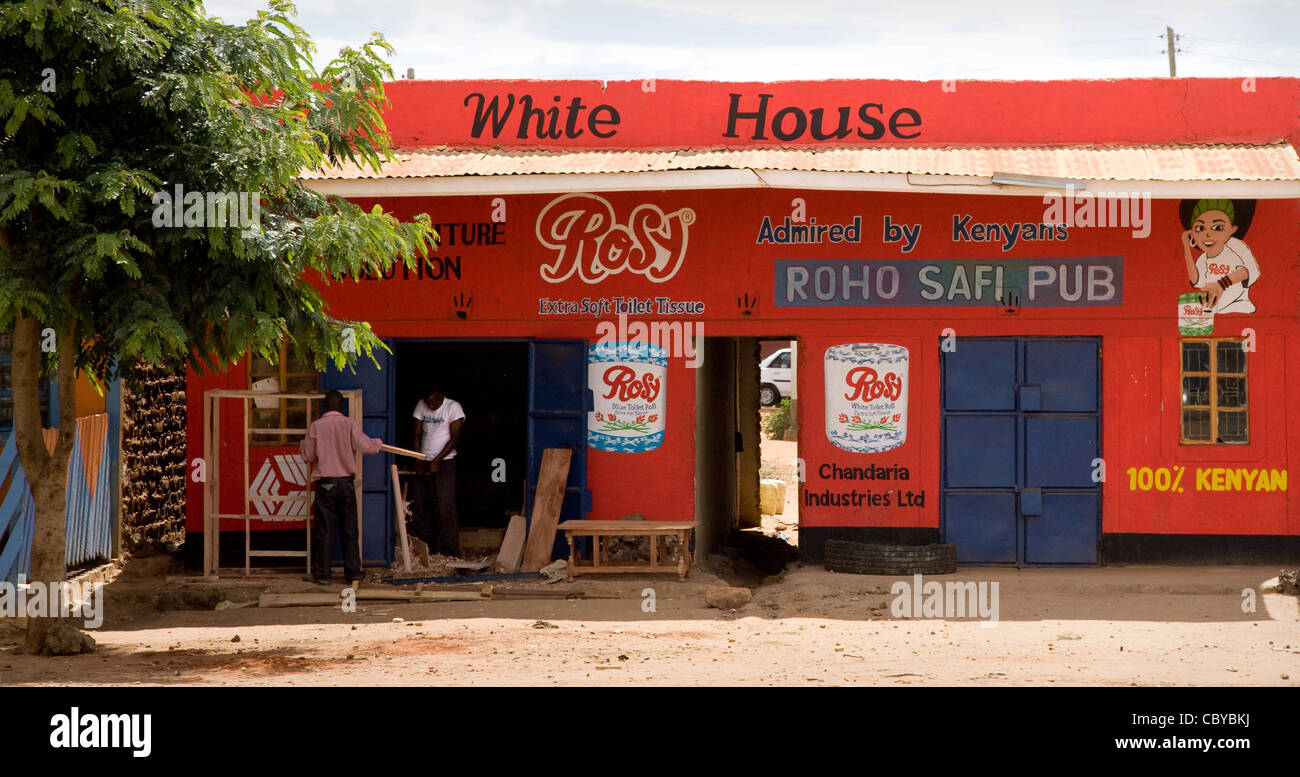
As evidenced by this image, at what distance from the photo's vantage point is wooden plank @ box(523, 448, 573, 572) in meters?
12.1

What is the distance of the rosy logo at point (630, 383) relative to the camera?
12.4m

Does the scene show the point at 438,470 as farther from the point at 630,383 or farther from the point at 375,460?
the point at 630,383

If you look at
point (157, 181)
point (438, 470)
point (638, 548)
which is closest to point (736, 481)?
point (638, 548)

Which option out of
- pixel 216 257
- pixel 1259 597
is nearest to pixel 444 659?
pixel 216 257

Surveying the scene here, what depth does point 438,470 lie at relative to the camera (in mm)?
12586

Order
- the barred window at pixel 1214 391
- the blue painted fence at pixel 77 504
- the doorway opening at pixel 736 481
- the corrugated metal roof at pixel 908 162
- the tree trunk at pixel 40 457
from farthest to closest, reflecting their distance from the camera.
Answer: the doorway opening at pixel 736 481, the barred window at pixel 1214 391, the corrugated metal roof at pixel 908 162, the blue painted fence at pixel 77 504, the tree trunk at pixel 40 457

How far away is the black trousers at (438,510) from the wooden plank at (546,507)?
0.97m

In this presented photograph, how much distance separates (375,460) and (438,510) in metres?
0.80

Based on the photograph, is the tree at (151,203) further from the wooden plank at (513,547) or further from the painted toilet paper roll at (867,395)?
the painted toilet paper roll at (867,395)

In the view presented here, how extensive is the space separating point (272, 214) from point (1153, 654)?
6.66 metres

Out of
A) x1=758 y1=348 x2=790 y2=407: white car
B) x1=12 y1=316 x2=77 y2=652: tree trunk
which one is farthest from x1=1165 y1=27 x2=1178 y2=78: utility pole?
x1=12 y1=316 x2=77 y2=652: tree trunk

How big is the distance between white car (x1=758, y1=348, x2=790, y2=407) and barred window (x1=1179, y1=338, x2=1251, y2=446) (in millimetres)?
18360

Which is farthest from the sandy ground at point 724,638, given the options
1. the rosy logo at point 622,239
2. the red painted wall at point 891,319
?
the rosy logo at point 622,239

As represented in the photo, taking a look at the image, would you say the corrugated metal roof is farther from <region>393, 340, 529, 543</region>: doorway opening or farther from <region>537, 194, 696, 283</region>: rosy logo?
<region>393, 340, 529, 543</region>: doorway opening
